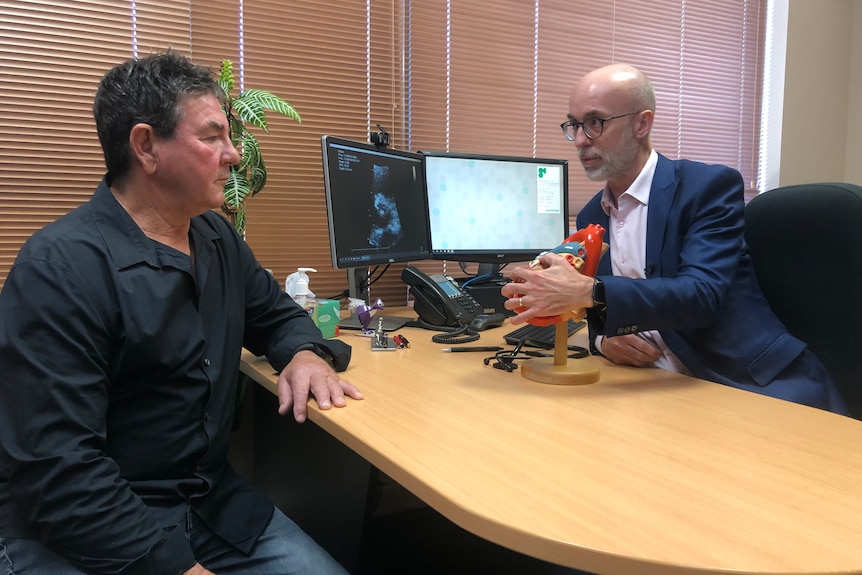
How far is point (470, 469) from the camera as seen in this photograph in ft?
2.64

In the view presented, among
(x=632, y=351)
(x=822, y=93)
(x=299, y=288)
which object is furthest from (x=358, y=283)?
(x=822, y=93)

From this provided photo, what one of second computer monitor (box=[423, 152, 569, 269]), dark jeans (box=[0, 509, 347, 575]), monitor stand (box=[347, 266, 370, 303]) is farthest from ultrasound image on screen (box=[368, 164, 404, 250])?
dark jeans (box=[0, 509, 347, 575])

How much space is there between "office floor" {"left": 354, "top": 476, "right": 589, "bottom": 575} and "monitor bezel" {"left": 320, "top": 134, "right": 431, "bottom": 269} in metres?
0.67

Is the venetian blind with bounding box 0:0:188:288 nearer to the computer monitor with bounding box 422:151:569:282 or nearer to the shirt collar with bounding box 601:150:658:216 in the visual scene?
the computer monitor with bounding box 422:151:569:282

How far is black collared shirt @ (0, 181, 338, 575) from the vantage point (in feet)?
2.86

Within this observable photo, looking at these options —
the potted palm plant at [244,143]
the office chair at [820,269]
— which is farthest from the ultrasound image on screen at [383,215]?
the office chair at [820,269]

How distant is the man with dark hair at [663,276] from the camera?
1210 mm

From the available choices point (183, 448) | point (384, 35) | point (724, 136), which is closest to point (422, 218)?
point (384, 35)

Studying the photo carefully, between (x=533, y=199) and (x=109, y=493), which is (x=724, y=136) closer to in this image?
(x=533, y=199)

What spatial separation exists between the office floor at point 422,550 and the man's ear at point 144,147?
3.41 ft

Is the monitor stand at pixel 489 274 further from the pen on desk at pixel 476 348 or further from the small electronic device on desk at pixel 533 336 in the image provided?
the pen on desk at pixel 476 348

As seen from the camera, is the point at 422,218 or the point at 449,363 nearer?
the point at 449,363

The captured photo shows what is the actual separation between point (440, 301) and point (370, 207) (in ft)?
1.28

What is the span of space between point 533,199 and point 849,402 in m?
1.30
